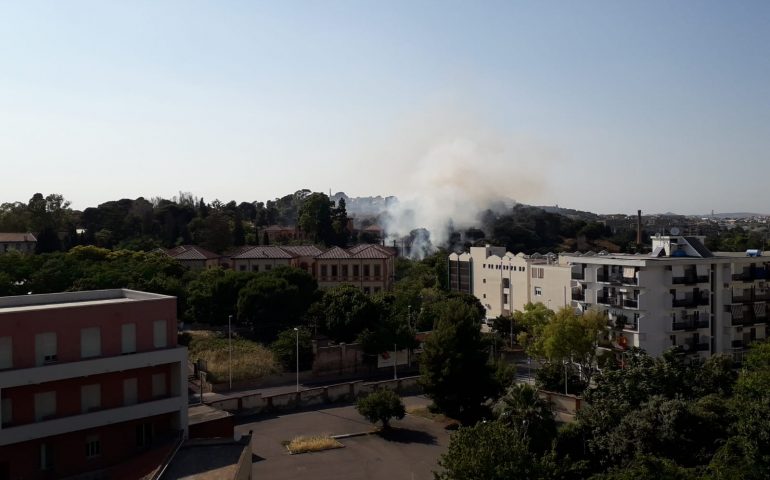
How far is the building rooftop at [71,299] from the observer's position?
86.8ft

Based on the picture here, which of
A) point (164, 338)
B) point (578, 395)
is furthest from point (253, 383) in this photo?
point (578, 395)

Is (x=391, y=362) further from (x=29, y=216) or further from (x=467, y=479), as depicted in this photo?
(x=29, y=216)

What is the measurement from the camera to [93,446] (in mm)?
25172

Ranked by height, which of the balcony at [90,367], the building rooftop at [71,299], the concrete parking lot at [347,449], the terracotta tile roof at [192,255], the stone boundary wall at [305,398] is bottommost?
the concrete parking lot at [347,449]

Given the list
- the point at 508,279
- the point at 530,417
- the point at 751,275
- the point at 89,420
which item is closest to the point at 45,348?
the point at 89,420

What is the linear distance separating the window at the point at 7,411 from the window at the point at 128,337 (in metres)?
4.14

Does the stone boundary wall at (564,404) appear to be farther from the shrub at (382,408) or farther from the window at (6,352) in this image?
the window at (6,352)

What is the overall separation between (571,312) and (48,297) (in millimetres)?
28768

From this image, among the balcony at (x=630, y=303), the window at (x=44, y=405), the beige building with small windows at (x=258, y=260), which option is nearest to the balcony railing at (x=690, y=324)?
the balcony at (x=630, y=303)

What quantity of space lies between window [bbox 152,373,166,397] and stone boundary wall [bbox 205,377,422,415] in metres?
6.36

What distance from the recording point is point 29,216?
95.0 meters

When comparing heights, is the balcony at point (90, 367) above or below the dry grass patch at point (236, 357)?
above

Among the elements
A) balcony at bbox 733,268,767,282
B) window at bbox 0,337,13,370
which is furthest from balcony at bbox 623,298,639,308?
window at bbox 0,337,13,370

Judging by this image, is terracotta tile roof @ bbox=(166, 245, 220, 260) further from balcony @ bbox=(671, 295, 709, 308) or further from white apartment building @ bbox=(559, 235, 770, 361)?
balcony @ bbox=(671, 295, 709, 308)
